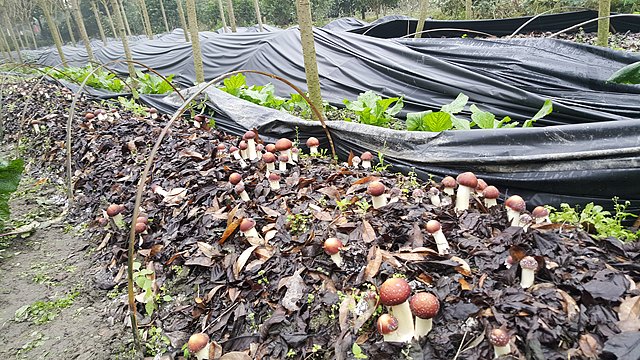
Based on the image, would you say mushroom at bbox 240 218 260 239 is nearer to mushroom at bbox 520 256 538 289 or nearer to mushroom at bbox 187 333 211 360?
mushroom at bbox 187 333 211 360

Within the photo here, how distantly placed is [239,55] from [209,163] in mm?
5914

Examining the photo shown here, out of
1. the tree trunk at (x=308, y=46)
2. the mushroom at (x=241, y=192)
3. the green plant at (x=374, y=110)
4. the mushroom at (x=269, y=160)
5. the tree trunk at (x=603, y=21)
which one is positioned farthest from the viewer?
the tree trunk at (x=603, y=21)

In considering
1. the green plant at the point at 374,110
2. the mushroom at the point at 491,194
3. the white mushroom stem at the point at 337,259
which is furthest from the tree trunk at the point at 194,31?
the mushroom at the point at 491,194

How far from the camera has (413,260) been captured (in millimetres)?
1870

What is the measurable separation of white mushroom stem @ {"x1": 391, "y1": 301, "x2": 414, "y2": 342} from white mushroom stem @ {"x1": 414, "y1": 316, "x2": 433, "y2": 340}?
0.08 feet

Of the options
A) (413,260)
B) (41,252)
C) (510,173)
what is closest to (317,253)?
(413,260)

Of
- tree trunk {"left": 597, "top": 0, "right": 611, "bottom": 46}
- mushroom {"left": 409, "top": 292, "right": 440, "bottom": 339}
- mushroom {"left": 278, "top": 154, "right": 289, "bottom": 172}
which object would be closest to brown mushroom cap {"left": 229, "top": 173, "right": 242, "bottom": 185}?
mushroom {"left": 278, "top": 154, "right": 289, "bottom": 172}

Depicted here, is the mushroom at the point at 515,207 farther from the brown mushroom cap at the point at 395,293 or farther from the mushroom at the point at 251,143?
the mushroom at the point at 251,143

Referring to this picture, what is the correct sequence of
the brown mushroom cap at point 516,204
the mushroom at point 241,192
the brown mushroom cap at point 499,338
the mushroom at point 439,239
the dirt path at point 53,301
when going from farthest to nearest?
1. the mushroom at point 241,192
2. the dirt path at point 53,301
3. the brown mushroom cap at point 516,204
4. the mushroom at point 439,239
5. the brown mushroom cap at point 499,338

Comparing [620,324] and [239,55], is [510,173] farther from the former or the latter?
[239,55]

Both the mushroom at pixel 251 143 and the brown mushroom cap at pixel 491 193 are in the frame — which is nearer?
the brown mushroom cap at pixel 491 193

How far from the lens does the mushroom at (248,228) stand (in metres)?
2.21

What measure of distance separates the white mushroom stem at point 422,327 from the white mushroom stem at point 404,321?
0.08ft

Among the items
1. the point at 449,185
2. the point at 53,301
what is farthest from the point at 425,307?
the point at 53,301
